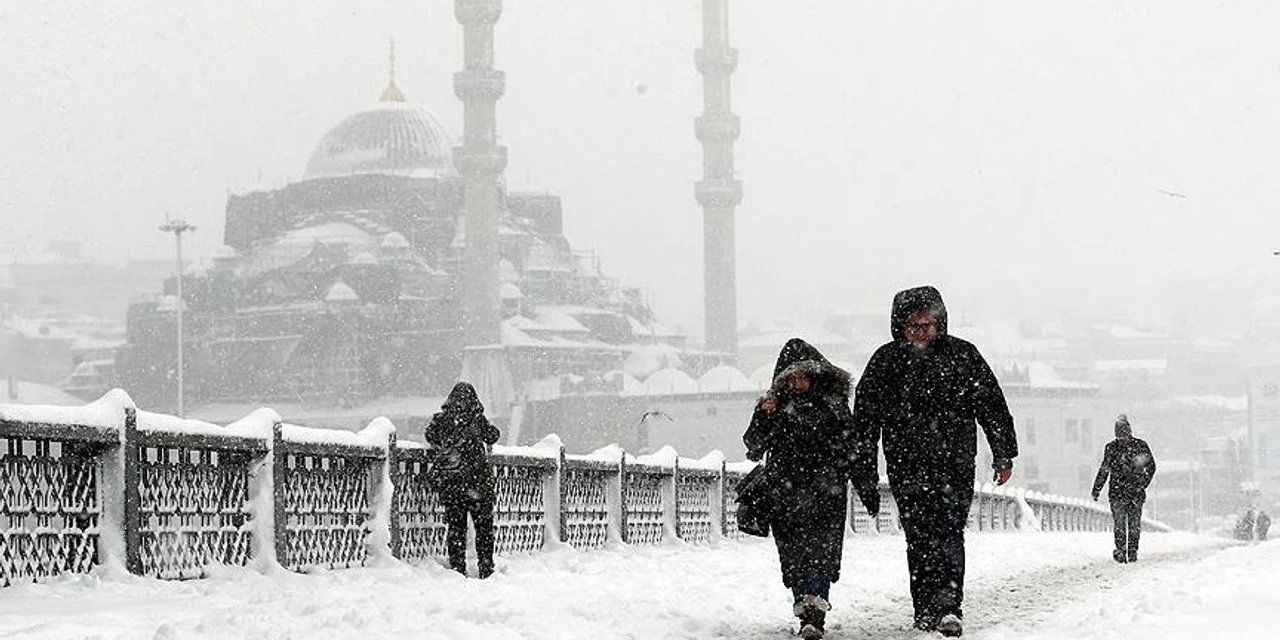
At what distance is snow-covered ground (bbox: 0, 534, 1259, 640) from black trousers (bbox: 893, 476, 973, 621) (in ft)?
0.55

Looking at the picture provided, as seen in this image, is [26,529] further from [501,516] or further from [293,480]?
[501,516]

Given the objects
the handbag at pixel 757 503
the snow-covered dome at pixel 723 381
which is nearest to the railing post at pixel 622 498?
the handbag at pixel 757 503

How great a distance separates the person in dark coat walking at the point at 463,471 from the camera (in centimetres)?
1089

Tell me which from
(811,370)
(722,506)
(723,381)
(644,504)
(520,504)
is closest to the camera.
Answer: (811,370)

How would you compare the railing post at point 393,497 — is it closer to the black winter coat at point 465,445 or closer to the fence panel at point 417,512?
the fence panel at point 417,512

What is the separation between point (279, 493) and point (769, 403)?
10.7 feet

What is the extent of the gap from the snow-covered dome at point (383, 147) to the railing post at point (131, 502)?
9382cm

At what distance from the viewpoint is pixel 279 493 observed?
9.50 metres

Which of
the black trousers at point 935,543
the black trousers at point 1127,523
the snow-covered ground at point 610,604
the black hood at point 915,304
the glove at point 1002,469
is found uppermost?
the black hood at point 915,304

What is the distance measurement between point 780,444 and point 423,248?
9324 cm

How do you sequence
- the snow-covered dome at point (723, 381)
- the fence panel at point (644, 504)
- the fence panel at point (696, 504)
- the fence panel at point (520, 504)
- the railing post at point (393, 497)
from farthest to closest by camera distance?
the snow-covered dome at point (723, 381) < the fence panel at point (696, 504) < the fence panel at point (644, 504) < the fence panel at point (520, 504) < the railing post at point (393, 497)

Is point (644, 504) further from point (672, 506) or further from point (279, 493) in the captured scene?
point (279, 493)

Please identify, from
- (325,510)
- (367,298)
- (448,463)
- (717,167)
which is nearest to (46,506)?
(325,510)

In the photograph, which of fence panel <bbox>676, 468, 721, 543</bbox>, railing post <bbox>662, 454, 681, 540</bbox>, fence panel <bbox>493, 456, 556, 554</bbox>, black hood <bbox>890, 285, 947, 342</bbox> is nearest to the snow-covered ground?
fence panel <bbox>493, 456, 556, 554</bbox>
